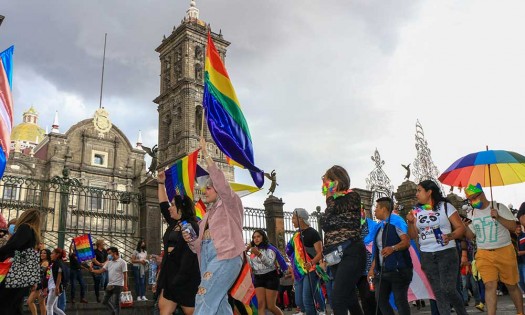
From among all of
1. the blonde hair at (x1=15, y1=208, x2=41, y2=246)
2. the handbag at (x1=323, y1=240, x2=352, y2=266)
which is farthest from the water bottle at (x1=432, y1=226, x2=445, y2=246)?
the blonde hair at (x1=15, y1=208, x2=41, y2=246)

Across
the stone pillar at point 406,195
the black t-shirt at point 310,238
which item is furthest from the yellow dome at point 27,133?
the black t-shirt at point 310,238

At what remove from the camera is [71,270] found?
11.1 m

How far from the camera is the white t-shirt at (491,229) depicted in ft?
19.8

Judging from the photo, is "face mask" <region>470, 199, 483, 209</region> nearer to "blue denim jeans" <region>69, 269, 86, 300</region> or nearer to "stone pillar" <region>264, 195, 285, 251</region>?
"blue denim jeans" <region>69, 269, 86, 300</region>

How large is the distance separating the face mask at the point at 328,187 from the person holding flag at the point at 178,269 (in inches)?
63.6

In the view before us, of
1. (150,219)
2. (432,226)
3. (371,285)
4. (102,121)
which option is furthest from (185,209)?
(102,121)

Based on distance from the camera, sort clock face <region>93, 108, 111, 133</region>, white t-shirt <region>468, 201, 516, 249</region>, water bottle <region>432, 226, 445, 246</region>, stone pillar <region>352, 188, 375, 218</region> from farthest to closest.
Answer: clock face <region>93, 108, 111, 133</region> < stone pillar <region>352, 188, 375, 218</region> < white t-shirt <region>468, 201, 516, 249</region> < water bottle <region>432, 226, 445, 246</region>

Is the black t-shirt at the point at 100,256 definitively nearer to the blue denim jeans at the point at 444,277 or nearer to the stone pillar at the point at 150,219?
the stone pillar at the point at 150,219

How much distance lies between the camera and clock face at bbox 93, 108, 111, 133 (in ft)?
147

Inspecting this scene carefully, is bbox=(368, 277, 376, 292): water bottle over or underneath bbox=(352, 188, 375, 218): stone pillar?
underneath

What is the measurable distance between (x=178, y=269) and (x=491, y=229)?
4190mm

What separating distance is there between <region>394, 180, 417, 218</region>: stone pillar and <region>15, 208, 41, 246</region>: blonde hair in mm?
14864

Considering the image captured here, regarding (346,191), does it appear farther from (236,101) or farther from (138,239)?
(138,239)

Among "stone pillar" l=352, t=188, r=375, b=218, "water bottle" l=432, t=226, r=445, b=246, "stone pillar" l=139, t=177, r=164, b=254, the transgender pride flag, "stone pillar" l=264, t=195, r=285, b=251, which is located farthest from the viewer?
"stone pillar" l=352, t=188, r=375, b=218
